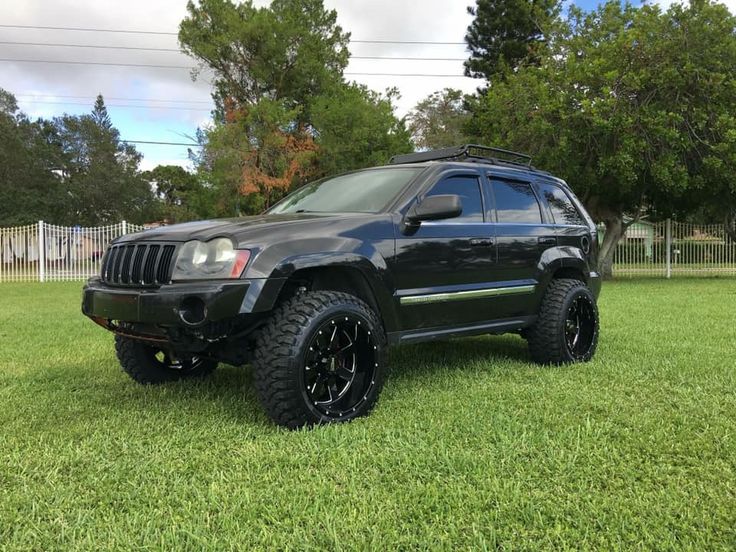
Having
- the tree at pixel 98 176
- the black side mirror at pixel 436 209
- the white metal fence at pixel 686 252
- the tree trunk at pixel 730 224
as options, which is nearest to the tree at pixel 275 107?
the white metal fence at pixel 686 252

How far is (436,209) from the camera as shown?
382cm

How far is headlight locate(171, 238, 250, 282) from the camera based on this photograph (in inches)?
127

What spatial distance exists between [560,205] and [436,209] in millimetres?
2183

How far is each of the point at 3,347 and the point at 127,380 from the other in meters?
2.46

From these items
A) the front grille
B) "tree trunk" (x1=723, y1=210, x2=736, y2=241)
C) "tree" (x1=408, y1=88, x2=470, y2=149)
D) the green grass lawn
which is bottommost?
the green grass lawn

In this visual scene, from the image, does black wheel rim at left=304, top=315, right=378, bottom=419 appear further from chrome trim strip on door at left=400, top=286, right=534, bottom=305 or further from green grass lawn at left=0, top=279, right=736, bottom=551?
chrome trim strip on door at left=400, top=286, right=534, bottom=305

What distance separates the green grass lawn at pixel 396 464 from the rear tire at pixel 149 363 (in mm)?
181

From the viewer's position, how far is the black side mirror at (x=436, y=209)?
12.5ft

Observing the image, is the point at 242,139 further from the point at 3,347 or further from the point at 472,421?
the point at 472,421

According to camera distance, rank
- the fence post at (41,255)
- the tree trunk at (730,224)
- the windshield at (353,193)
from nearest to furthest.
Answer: the windshield at (353,193) < the fence post at (41,255) < the tree trunk at (730,224)

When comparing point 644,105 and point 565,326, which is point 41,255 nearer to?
point 565,326

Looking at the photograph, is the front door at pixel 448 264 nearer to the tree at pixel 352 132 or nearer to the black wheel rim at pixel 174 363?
the black wheel rim at pixel 174 363

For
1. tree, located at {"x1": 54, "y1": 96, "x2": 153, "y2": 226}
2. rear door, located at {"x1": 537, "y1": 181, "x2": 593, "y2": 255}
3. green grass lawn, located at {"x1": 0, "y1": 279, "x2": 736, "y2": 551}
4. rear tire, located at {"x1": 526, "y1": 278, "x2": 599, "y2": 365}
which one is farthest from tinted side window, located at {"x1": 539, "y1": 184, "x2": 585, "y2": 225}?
tree, located at {"x1": 54, "y1": 96, "x2": 153, "y2": 226}

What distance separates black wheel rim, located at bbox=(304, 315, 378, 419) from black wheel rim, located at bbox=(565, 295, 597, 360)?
2.39m
